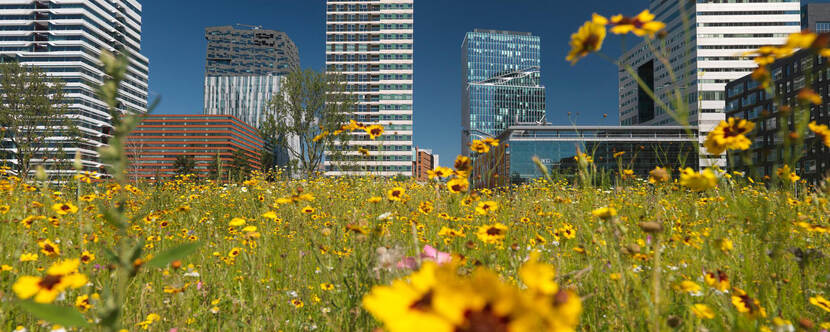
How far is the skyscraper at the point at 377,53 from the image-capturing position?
57812 millimetres

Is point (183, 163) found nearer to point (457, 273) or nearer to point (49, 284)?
Result: point (49, 284)

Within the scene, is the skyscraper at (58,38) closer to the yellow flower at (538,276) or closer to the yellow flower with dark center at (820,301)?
the yellow flower at (538,276)

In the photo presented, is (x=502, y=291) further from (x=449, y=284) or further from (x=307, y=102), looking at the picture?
(x=307, y=102)

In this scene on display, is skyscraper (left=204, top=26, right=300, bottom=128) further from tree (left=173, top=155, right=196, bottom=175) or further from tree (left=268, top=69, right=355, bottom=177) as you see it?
tree (left=268, top=69, right=355, bottom=177)

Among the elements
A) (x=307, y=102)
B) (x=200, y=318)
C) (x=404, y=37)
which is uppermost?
(x=404, y=37)

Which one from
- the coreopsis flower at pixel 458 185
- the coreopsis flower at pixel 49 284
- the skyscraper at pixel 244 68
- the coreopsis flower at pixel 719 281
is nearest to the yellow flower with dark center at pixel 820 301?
the coreopsis flower at pixel 719 281

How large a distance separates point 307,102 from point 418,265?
882 inches

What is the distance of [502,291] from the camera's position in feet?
1.05

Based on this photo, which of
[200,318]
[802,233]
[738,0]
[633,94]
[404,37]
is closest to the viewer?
[200,318]

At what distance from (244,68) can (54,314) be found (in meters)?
114

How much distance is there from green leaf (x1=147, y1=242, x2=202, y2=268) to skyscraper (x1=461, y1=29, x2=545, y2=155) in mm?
80502

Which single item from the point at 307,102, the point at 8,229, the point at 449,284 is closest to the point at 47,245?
the point at 8,229

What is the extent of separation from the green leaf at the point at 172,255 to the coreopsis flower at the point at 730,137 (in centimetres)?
161

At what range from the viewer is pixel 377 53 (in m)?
58.4
